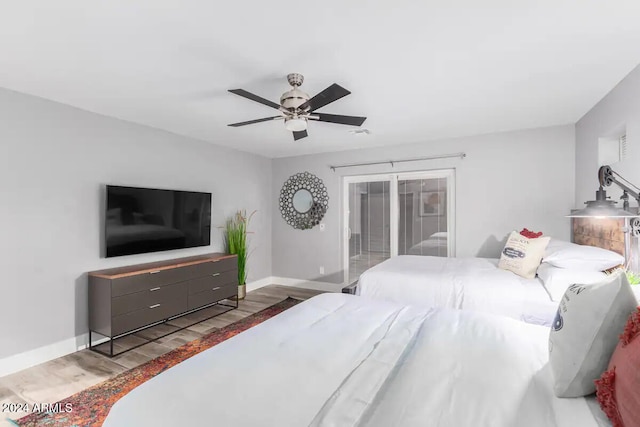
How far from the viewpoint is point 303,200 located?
5480 millimetres

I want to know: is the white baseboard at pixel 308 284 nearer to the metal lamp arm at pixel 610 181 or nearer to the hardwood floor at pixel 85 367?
the hardwood floor at pixel 85 367

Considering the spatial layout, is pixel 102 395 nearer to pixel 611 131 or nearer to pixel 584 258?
pixel 584 258

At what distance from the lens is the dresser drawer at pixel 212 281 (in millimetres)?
3725

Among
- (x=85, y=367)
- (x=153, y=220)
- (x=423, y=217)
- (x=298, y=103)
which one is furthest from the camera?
(x=423, y=217)

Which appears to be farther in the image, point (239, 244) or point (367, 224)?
point (367, 224)

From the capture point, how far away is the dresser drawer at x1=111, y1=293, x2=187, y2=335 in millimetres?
2930

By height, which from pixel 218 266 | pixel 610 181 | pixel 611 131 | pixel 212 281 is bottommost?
pixel 212 281

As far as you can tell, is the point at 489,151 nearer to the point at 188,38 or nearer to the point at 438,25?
the point at 438,25

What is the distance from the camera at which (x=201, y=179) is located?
4.38 metres

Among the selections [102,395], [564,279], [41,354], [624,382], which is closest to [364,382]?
[624,382]

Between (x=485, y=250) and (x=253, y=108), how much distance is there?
11.6 ft

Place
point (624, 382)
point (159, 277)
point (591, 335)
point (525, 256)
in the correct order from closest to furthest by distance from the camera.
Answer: point (624, 382) < point (591, 335) < point (525, 256) < point (159, 277)

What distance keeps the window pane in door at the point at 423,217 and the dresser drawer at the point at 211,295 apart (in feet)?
8.64

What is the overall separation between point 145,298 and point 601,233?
15.1ft
